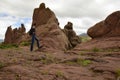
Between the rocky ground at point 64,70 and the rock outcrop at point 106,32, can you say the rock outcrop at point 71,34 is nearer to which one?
the rock outcrop at point 106,32

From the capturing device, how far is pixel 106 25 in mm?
45906

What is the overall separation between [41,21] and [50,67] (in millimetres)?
46696

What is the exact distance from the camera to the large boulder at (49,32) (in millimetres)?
43562

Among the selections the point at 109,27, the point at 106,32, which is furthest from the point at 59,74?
the point at 109,27

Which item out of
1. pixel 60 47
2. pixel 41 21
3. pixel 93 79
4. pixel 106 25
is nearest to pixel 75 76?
pixel 93 79

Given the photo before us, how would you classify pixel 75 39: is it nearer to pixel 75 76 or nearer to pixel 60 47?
pixel 60 47

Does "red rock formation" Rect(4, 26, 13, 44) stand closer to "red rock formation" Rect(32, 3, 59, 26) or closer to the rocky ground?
"red rock formation" Rect(32, 3, 59, 26)

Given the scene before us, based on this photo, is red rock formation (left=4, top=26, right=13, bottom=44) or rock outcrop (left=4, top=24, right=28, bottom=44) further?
red rock formation (left=4, top=26, right=13, bottom=44)

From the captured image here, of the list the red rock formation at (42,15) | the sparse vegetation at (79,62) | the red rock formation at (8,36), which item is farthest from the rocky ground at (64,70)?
the red rock formation at (8,36)

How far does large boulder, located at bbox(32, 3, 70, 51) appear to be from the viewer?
43562 mm

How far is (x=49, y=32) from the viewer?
5044 centimetres

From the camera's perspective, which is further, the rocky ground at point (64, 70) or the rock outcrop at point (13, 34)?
the rock outcrop at point (13, 34)

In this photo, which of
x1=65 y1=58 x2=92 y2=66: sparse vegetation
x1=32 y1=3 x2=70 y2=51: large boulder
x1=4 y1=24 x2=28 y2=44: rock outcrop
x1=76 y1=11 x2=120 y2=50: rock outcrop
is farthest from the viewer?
x1=4 y1=24 x2=28 y2=44: rock outcrop

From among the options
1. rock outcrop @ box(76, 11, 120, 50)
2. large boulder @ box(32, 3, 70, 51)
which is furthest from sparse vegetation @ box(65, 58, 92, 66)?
rock outcrop @ box(76, 11, 120, 50)
